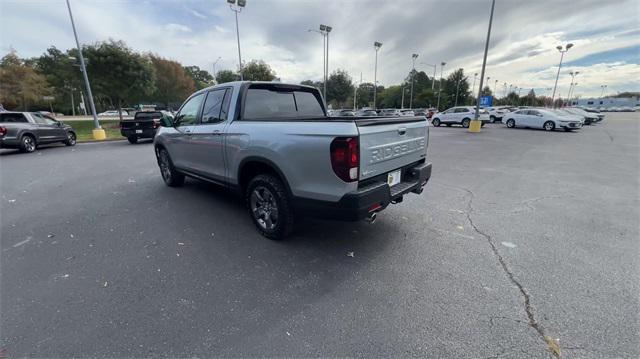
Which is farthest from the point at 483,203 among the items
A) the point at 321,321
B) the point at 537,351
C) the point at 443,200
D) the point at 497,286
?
the point at 321,321

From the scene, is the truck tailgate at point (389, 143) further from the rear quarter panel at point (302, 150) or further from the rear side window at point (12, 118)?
the rear side window at point (12, 118)

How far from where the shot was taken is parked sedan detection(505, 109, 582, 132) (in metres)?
18.5

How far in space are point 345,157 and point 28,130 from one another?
49.7ft

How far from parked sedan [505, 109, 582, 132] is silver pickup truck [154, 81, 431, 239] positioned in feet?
68.2

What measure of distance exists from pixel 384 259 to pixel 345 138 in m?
1.47

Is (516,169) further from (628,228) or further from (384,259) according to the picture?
(384,259)

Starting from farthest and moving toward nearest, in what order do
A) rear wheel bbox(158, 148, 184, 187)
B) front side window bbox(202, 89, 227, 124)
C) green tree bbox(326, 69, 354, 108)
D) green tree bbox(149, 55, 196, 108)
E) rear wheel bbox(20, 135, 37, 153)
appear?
green tree bbox(326, 69, 354, 108) → green tree bbox(149, 55, 196, 108) → rear wheel bbox(20, 135, 37, 153) → rear wheel bbox(158, 148, 184, 187) → front side window bbox(202, 89, 227, 124)

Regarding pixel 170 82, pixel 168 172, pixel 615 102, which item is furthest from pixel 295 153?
pixel 615 102

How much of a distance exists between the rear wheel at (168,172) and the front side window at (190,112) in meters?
1.02

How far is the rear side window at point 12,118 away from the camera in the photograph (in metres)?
11.4

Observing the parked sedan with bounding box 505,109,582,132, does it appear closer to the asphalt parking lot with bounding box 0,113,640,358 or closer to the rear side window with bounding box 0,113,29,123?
the asphalt parking lot with bounding box 0,113,640,358

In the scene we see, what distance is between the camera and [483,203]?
4914mm

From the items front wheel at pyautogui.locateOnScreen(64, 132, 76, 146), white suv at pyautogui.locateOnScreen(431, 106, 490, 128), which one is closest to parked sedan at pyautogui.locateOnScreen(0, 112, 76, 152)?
front wheel at pyautogui.locateOnScreen(64, 132, 76, 146)

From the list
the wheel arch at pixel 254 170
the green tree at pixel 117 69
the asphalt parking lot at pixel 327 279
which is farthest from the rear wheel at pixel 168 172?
the green tree at pixel 117 69
